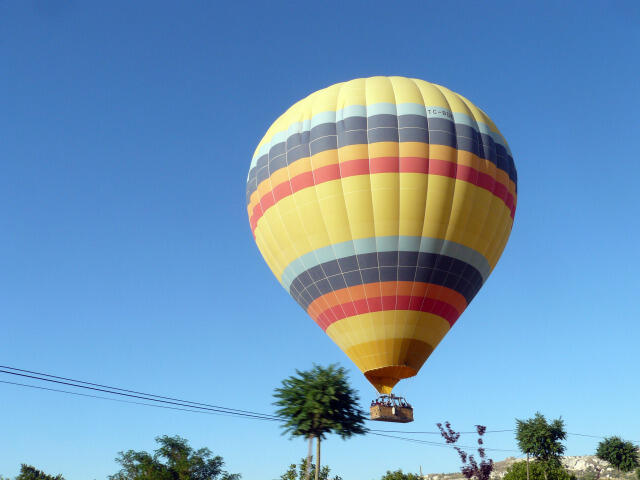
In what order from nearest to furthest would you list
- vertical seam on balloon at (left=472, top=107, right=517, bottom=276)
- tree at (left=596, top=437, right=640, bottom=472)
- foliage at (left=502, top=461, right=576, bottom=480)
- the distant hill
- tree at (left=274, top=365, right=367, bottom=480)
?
tree at (left=274, top=365, right=367, bottom=480) → vertical seam on balloon at (left=472, top=107, right=517, bottom=276) → foliage at (left=502, top=461, right=576, bottom=480) → tree at (left=596, top=437, right=640, bottom=472) → the distant hill

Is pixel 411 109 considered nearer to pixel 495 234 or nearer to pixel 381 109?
pixel 381 109

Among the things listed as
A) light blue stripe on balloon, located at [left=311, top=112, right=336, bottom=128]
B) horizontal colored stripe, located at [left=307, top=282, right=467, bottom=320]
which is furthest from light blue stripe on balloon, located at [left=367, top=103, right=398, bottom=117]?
horizontal colored stripe, located at [left=307, top=282, right=467, bottom=320]

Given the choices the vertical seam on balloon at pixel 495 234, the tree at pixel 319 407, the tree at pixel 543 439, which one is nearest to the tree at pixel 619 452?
the tree at pixel 543 439

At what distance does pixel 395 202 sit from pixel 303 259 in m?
5.73

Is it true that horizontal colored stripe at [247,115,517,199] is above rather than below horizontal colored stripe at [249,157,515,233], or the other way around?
above

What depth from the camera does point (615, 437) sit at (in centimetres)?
8288

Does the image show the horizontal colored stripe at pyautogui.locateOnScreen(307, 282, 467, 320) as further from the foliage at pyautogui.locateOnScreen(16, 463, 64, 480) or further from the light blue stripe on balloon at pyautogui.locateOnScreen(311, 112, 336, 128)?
the foliage at pyautogui.locateOnScreen(16, 463, 64, 480)

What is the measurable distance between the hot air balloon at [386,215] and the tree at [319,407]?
4108 mm

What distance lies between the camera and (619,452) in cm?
8219

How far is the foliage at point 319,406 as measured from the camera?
27.5 metres

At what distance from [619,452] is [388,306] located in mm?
66386

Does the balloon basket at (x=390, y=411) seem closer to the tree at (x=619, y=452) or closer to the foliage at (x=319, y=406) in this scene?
the foliage at (x=319, y=406)

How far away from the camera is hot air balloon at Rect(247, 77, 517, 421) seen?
31.5m

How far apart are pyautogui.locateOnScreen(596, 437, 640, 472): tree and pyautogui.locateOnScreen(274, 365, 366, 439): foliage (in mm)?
67439
